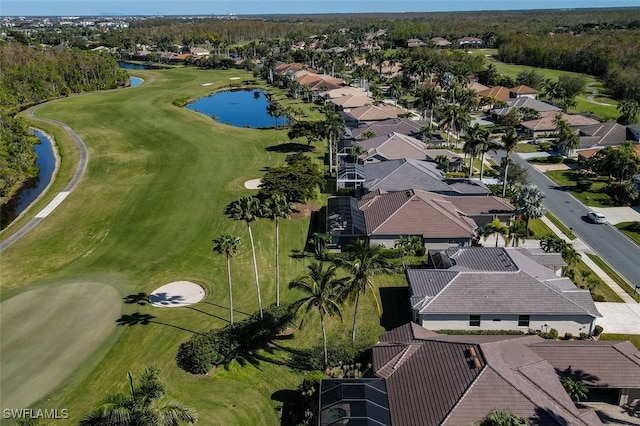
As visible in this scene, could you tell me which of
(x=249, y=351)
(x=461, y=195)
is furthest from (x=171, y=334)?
(x=461, y=195)

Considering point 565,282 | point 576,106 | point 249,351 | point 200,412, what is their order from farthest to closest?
point 576,106
point 565,282
point 249,351
point 200,412

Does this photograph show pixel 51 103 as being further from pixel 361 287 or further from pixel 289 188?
pixel 361 287

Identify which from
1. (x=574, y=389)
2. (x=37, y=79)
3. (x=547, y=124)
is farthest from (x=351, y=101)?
(x=574, y=389)

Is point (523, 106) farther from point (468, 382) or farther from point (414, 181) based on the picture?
point (468, 382)

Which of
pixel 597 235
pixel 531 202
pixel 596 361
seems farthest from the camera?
pixel 597 235

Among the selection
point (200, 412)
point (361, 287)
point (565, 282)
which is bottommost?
point (200, 412)

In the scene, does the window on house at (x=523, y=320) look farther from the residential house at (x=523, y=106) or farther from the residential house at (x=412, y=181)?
the residential house at (x=523, y=106)
